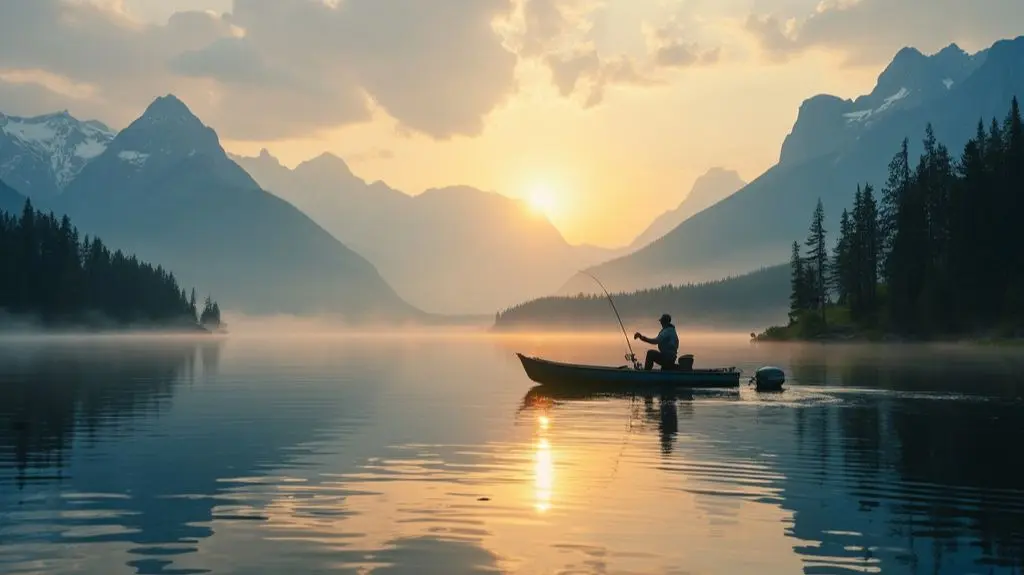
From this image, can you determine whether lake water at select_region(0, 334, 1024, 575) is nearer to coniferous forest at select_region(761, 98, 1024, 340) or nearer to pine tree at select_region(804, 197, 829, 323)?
coniferous forest at select_region(761, 98, 1024, 340)

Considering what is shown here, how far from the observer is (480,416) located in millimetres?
39812

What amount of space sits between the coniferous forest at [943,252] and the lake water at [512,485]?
76.3 meters

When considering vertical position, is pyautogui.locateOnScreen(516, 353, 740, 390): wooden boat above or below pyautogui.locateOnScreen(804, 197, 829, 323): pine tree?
below

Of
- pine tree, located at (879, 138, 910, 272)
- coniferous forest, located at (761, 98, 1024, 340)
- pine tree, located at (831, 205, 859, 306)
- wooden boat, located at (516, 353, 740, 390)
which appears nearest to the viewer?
wooden boat, located at (516, 353, 740, 390)

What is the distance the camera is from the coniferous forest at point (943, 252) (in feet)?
368

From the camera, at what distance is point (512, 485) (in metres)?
22.8

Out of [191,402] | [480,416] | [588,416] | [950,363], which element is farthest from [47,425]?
[950,363]

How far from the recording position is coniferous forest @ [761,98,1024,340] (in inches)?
4422

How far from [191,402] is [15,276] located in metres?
164

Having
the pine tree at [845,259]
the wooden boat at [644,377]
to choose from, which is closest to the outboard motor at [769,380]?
the wooden boat at [644,377]

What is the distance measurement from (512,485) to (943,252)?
379 ft

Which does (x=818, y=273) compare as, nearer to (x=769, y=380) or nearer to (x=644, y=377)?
(x=769, y=380)

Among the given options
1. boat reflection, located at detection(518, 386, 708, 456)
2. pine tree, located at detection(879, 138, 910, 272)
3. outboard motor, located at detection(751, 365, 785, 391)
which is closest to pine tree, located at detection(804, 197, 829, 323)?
pine tree, located at detection(879, 138, 910, 272)

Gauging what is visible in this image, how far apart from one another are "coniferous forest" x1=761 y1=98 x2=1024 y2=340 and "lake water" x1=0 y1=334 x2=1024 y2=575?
250ft
